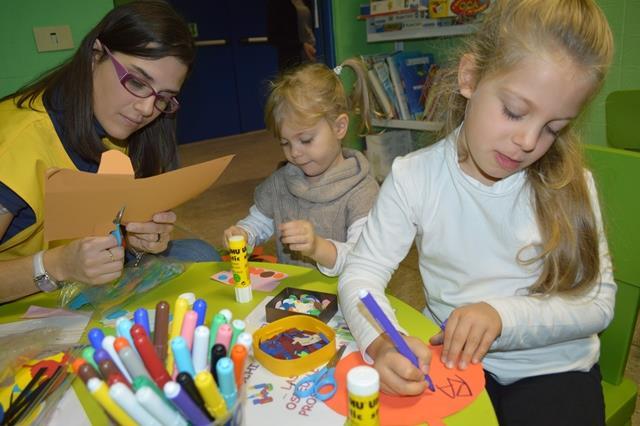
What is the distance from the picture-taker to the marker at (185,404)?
353 millimetres

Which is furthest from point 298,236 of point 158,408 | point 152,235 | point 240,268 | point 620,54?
point 620,54

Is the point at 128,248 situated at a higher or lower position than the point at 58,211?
lower

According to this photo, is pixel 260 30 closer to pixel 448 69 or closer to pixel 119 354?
pixel 448 69

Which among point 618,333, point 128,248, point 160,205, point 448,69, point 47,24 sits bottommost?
point 618,333

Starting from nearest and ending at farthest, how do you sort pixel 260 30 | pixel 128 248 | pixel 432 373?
pixel 432 373, pixel 128 248, pixel 260 30

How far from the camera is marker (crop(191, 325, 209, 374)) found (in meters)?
0.43

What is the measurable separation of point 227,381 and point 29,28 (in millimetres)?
2095

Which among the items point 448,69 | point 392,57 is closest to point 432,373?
point 448,69

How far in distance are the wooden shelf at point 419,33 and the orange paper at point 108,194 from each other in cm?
157

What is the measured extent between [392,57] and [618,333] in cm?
182

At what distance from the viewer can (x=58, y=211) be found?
0.65m

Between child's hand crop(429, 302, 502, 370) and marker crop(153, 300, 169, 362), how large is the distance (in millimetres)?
348

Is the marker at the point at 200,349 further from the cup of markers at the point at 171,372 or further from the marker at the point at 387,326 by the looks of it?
the marker at the point at 387,326

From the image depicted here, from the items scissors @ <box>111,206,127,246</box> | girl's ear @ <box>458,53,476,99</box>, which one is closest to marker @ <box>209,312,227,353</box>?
scissors @ <box>111,206,127,246</box>
